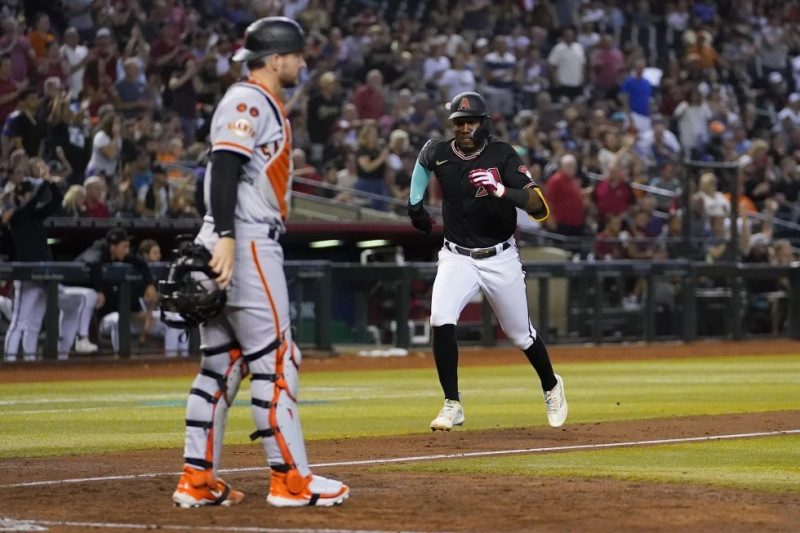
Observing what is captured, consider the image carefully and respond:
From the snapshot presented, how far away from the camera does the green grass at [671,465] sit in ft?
22.8

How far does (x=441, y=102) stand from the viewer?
79.1 ft

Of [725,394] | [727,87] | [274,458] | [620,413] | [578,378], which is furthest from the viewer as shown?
[727,87]

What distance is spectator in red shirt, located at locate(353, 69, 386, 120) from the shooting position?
22.5 m

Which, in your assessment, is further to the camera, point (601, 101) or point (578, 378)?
point (601, 101)

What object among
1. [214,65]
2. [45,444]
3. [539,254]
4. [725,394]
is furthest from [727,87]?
[45,444]

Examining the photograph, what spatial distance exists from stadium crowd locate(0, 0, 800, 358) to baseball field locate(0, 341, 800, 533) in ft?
11.7

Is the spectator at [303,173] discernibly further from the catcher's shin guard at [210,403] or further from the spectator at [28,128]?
the catcher's shin guard at [210,403]

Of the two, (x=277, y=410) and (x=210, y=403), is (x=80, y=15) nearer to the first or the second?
(x=210, y=403)

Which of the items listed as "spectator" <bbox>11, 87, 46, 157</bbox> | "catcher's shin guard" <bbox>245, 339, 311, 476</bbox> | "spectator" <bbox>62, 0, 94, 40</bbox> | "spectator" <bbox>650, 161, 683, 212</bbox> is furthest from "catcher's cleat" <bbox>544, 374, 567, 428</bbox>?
"spectator" <bbox>650, 161, 683, 212</bbox>

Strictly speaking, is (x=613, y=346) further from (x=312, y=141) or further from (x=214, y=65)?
(x=214, y=65)

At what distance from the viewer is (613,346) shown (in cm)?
2142

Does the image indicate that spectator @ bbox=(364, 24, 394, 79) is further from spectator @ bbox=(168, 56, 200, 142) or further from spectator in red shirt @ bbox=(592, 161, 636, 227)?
spectator in red shirt @ bbox=(592, 161, 636, 227)

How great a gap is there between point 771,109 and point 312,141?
12.1 metres

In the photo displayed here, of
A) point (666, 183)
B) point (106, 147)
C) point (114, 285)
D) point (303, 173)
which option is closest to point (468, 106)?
point (114, 285)
